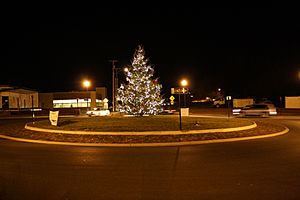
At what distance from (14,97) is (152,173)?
195 feet

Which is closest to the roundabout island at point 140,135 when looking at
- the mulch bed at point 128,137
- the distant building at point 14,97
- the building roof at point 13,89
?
the mulch bed at point 128,137

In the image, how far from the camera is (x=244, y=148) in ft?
45.4

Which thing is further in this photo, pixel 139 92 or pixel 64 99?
pixel 64 99

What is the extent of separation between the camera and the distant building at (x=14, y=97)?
59.4 metres

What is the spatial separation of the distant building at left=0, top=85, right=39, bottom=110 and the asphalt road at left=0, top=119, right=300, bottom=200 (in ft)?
163

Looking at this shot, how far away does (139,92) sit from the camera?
25.8 m

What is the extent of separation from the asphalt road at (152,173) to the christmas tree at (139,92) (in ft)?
38.8

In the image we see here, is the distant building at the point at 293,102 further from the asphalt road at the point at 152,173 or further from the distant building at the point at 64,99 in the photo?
the asphalt road at the point at 152,173

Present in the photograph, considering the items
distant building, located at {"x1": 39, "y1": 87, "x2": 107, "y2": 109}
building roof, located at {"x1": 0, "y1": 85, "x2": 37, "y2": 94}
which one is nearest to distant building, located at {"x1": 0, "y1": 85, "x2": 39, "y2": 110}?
building roof, located at {"x1": 0, "y1": 85, "x2": 37, "y2": 94}

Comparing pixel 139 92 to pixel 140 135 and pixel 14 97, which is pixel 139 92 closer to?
pixel 140 135

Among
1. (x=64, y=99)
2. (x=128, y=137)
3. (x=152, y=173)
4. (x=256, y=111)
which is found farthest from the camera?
(x=64, y=99)

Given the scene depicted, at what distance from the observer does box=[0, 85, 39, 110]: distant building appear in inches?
2340

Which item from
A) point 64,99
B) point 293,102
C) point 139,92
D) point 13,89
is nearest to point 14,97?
point 13,89

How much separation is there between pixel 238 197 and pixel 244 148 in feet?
23.8
